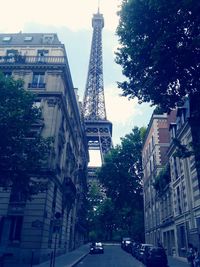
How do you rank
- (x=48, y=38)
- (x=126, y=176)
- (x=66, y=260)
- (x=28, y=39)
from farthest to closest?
(x=126, y=176)
(x=28, y=39)
(x=48, y=38)
(x=66, y=260)

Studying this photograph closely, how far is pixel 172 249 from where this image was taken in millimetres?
30031

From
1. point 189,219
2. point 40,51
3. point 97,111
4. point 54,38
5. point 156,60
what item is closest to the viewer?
point 156,60

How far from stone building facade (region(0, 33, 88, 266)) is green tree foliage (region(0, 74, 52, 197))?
2.44 metres

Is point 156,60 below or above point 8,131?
above

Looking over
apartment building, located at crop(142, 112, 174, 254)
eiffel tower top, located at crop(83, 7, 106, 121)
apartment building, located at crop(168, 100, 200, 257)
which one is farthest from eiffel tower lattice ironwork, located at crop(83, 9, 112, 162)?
apartment building, located at crop(168, 100, 200, 257)

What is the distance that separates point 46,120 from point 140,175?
3470cm

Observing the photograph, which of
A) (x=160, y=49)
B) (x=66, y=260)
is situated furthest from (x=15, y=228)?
(x=160, y=49)

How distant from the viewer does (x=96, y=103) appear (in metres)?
91.0

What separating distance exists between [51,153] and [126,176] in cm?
3165

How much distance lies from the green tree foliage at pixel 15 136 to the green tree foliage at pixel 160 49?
22.4ft

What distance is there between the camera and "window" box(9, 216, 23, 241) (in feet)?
70.3

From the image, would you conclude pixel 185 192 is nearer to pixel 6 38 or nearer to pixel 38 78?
pixel 38 78

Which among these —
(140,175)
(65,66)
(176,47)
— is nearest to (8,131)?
(176,47)

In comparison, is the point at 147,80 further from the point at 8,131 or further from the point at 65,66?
the point at 65,66
